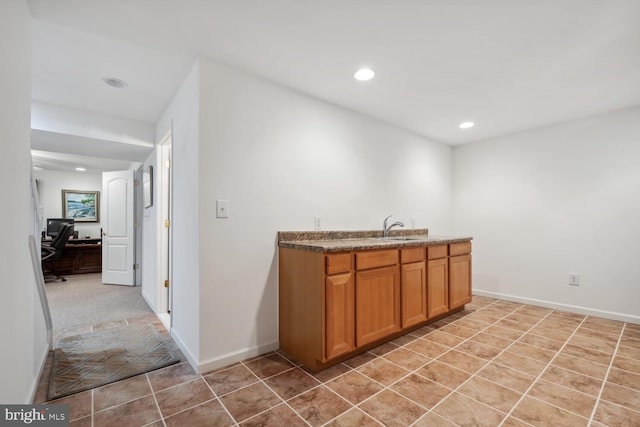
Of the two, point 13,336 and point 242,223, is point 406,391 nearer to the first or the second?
point 242,223

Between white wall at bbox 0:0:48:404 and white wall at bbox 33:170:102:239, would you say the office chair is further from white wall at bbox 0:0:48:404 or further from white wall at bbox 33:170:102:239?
white wall at bbox 0:0:48:404

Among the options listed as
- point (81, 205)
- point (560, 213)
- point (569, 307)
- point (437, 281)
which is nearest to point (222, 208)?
point (437, 281)

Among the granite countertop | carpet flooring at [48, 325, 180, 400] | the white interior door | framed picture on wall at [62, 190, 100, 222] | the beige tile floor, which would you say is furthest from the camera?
framed picture on wall at [62, 190, 100, 222]

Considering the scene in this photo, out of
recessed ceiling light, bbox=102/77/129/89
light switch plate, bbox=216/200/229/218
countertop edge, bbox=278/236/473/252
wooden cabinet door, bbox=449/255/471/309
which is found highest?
recessed ceiling light, bbox=102/77/129/89

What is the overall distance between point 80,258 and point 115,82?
5167 millimetres

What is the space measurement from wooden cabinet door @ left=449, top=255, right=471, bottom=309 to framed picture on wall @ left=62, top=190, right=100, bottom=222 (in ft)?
24.9

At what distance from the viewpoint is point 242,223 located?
2.23 meters

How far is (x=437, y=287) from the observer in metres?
2.95

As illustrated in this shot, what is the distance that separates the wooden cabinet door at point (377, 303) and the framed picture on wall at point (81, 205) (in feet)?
23.6

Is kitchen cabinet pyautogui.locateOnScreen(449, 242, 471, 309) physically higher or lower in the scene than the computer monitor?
lower

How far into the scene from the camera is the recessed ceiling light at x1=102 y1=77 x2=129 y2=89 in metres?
2.35

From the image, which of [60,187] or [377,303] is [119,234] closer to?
[60,187]

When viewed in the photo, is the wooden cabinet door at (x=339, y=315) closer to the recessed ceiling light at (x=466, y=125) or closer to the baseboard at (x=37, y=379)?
the baseboard at (x=37, y=379)

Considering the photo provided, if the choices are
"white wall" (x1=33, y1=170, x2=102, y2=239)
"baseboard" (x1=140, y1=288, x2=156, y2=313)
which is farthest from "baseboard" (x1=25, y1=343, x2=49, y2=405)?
"white wall" (x1=33, y1=170, x2=102, y2=239)
